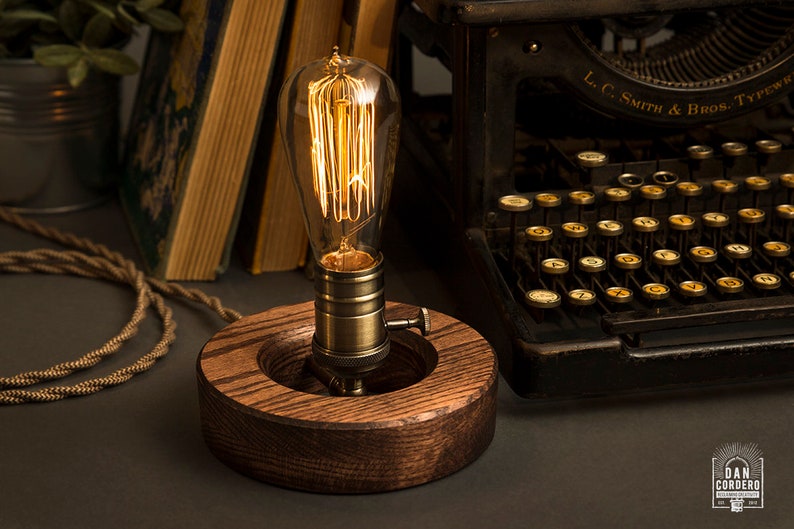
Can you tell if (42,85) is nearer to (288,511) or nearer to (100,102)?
(100,102)

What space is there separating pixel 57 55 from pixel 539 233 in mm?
753

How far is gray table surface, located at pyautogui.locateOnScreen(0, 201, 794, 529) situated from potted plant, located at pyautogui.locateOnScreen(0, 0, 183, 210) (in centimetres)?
41

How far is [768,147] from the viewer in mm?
1686

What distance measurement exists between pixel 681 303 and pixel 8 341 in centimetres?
84

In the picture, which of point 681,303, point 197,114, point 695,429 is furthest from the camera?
point 197,114

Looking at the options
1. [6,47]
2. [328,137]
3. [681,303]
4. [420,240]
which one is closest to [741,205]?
[681,303]

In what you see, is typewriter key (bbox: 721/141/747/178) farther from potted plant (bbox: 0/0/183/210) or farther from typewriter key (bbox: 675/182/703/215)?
potted plant (bbox: 0/0/183/210)

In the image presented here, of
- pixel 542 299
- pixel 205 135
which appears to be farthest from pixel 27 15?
pixel 542 299

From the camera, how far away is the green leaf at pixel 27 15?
179 centimetres

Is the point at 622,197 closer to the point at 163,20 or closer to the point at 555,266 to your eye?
the point at 555,266

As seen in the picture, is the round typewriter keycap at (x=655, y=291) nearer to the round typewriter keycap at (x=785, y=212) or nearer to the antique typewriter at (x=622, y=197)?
the antique typewriter at (x=622, y=197)

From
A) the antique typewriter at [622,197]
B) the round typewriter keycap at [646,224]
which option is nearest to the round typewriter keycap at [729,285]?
the antique typewriter at [622,197]

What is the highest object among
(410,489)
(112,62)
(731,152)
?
(112,62)

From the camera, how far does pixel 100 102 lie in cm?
195
